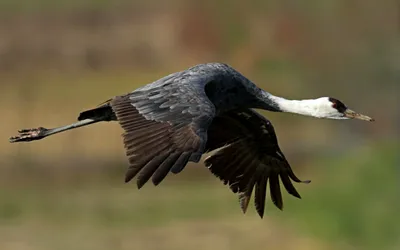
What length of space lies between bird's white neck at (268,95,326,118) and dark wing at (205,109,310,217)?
62cm

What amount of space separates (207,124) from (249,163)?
3.33 metres

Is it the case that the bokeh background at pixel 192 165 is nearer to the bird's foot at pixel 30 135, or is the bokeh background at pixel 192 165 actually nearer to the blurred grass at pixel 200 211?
the blurred grass at pixel 200 211

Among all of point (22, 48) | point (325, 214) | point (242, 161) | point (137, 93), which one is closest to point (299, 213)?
point (325, 214)

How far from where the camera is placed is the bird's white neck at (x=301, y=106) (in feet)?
61.6

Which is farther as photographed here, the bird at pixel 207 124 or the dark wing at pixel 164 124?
the bird at pixel 207 124

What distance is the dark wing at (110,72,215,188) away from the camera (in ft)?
51.4

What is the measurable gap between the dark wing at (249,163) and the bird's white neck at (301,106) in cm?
62

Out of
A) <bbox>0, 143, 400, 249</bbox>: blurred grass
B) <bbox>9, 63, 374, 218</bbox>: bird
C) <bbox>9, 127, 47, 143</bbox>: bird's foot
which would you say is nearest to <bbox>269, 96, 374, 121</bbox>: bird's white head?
<bbox>9, 63, 374, 218</bbox>: bird

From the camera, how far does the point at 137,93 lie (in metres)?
17.2

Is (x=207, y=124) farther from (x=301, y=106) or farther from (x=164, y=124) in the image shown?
(x=301, y=106)

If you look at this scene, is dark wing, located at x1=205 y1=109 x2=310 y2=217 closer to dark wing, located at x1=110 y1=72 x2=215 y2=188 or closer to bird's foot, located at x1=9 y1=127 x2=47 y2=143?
dark wing, located at x1=110 y1=72 x2=215 y2=188

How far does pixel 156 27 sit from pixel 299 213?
19.3 ft

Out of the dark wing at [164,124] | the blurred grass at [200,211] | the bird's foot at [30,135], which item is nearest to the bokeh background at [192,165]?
the blurred grass at [200,211]

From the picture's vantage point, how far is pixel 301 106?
18.9m
